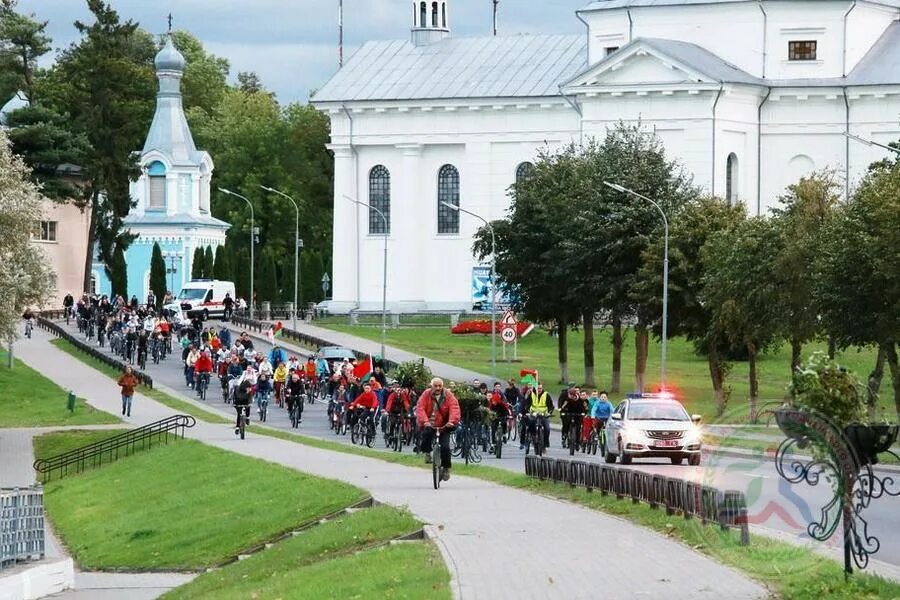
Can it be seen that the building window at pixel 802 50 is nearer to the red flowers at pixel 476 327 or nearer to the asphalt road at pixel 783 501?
the red flowers at pixel 476 327

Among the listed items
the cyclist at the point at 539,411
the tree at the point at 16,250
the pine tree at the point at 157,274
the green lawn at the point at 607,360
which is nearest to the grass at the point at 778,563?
the cyclist at the point at 539,411

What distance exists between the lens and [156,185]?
125 m

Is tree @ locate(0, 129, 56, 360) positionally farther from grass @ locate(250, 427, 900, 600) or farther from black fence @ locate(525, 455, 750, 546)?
grass @ locate(250, 427, 900, 600)

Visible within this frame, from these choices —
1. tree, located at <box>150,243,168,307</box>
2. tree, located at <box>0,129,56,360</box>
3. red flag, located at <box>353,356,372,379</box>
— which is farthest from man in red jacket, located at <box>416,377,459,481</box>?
tree, located at <box>150,243,168,307</box>

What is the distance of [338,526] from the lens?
2764cm

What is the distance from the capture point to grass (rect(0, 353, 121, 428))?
6100 centimetres

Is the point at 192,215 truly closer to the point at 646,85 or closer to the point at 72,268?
the point at 72,268

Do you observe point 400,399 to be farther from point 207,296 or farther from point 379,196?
point 379,196

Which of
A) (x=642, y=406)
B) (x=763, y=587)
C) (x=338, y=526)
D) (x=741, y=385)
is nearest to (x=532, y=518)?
(x=338, y=526)

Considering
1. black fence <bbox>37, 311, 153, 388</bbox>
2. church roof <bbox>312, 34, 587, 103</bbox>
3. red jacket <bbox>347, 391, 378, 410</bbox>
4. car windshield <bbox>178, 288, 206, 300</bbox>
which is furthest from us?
church roof <bbox>312, 34, 587, 103</bbox>

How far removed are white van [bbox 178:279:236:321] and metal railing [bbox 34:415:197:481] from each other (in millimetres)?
46370

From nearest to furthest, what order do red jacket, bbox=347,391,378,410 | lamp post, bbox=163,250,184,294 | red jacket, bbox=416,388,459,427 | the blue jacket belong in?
1. red jacket, bbox=416,388,459,427
2. the blue jacket
3. red jacket, bbox=347,391,378,410
4. lamp post, bbox=163,250,184,294

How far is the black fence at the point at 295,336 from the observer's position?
7846 centimetres

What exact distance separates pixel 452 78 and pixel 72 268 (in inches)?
1004
